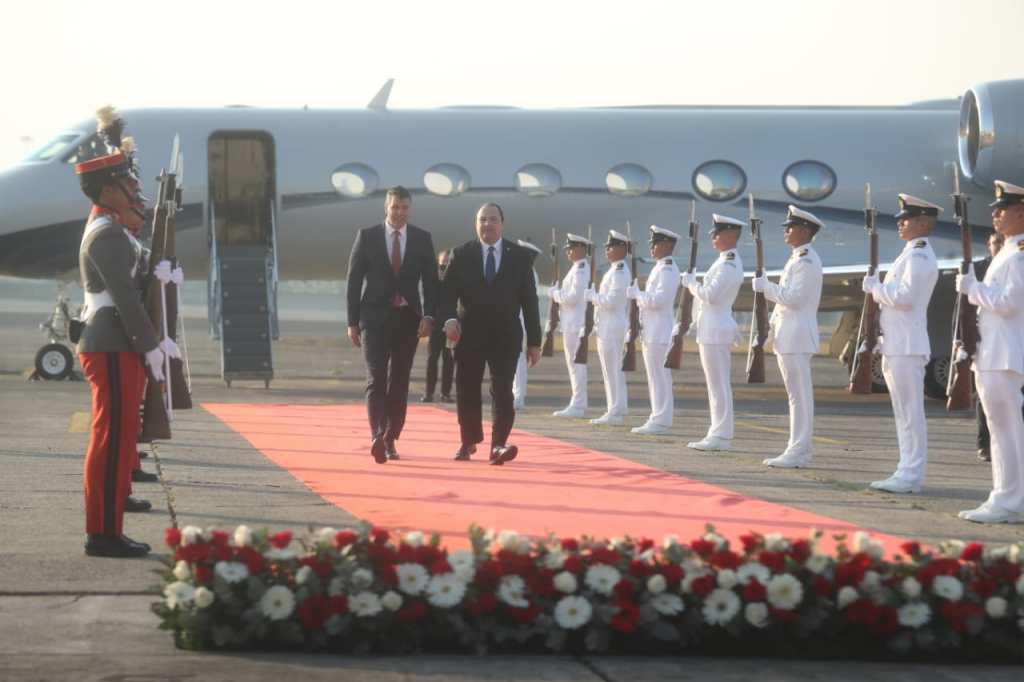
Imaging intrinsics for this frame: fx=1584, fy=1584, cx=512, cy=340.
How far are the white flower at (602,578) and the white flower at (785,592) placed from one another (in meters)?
0.49

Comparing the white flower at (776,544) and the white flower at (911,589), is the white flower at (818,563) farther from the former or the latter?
the white flower at (911,589)

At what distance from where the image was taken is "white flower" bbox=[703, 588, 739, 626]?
5027 millimetres

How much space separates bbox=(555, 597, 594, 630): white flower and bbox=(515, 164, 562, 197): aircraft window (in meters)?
15.4

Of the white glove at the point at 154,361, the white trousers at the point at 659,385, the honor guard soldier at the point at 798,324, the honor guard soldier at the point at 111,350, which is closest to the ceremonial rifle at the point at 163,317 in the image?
the white glove at the point at 154,361

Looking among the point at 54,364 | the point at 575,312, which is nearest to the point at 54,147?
the point at 54,364

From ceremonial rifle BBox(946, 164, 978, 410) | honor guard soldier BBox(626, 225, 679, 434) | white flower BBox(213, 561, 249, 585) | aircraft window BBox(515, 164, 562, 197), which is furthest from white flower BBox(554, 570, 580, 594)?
aircraft window BBox(515, 164, 562, 197)

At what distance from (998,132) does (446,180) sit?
667 cm

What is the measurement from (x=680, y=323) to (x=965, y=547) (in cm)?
703

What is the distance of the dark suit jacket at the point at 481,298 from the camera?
34.3 ft

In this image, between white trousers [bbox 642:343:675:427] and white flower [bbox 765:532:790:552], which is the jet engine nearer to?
white trousers [bbox 642:343:675:427]

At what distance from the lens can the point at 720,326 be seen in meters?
11.7

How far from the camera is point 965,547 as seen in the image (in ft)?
17.6

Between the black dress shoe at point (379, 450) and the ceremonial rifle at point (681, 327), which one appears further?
the ceremonial rifle at point (681, 327)

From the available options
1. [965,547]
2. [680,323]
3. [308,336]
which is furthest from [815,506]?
[308,336]
